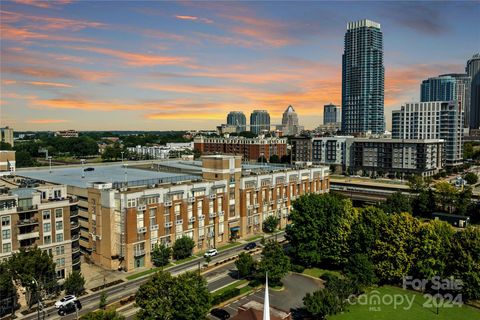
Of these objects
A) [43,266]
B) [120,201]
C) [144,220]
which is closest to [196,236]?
[144,220]

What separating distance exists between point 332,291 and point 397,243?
50.1ft

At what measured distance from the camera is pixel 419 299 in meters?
57.3

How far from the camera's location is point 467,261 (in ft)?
181

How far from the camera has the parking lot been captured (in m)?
55.9

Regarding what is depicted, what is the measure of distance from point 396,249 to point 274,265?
60.4 feet

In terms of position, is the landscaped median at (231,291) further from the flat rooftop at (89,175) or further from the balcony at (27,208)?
the flat rooftop at (89,175)

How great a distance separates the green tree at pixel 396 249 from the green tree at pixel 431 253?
0.93 meters

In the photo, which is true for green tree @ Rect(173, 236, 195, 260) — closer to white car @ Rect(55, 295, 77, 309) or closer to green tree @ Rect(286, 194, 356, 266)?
green tree @ Rect(286, 194, 356, 266)

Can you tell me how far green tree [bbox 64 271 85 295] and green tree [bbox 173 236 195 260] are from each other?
1852 centimetres

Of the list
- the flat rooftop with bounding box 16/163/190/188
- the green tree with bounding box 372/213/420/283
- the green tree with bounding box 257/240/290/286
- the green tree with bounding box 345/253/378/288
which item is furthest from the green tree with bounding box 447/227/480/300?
the flat rooftop with bounding box 16/163/190/188

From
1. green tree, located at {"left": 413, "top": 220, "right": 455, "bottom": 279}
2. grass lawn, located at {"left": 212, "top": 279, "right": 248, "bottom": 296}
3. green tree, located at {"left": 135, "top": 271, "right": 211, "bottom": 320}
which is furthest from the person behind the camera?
grass lawn, located at {"left": 212, "top": 279, "right": 248, "bottom": 296}

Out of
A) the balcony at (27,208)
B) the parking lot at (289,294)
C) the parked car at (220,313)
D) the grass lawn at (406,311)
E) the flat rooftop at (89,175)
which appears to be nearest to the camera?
the grass lawn at (406,311)

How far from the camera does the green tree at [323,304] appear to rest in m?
49.5

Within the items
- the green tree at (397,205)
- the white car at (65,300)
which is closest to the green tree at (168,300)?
the white car at (65,300)
